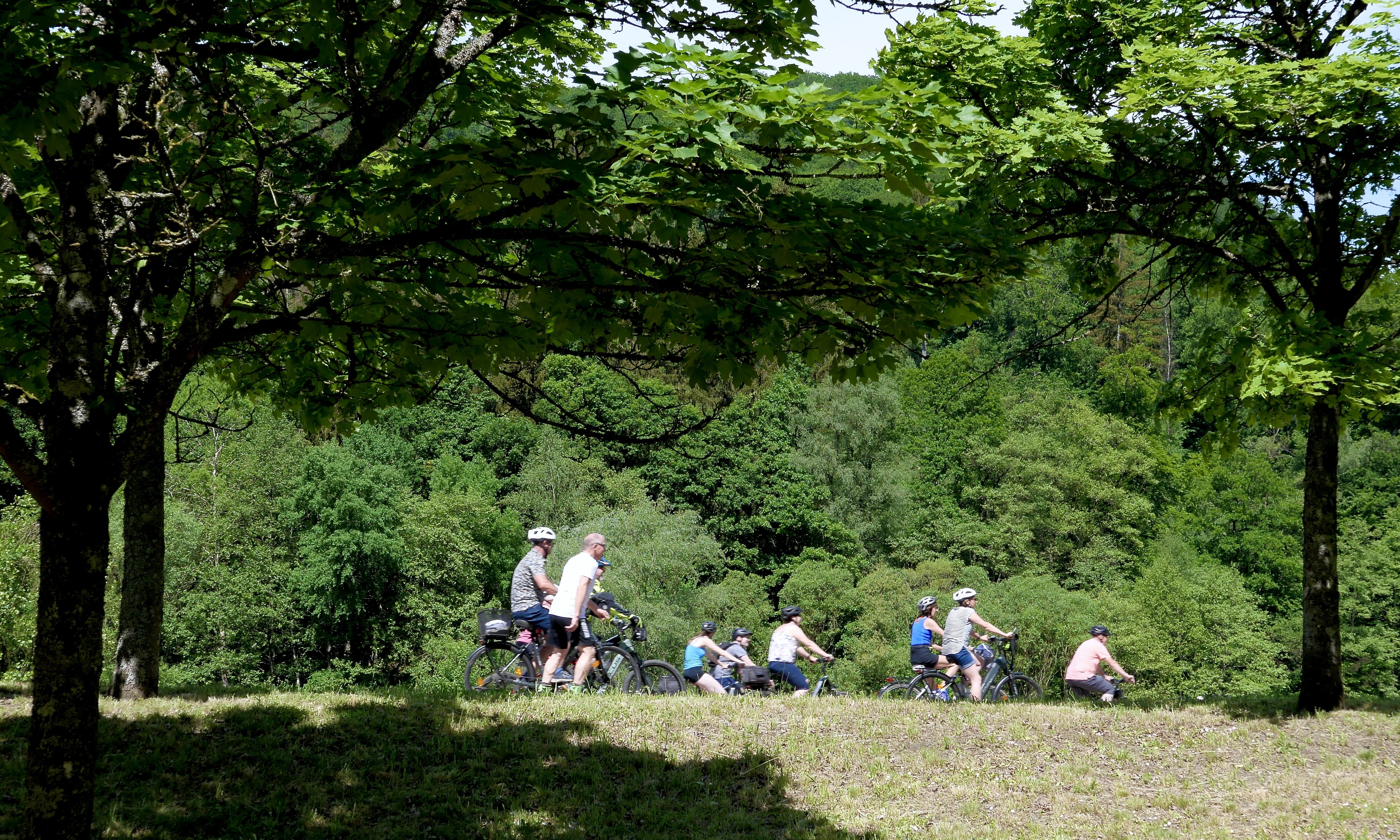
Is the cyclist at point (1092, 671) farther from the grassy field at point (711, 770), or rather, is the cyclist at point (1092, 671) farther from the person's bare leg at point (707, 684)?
the person's bare leg at point (707, 684)

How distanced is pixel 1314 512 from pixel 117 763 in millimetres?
10803

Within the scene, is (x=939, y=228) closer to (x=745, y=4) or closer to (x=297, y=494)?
(x=745, y=4)

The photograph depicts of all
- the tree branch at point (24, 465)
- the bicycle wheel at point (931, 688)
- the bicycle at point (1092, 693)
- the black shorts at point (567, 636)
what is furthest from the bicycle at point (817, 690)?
the tree branch at point (24, 465)

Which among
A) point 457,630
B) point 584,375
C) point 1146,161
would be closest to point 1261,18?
point 1146,161

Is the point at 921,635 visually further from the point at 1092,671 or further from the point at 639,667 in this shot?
the point at 639,667

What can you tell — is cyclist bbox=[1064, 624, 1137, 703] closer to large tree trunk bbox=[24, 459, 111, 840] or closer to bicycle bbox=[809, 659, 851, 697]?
bicycle bbox=[809, 659, 851, 697]

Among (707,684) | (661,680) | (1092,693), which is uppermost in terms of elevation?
(661,680)

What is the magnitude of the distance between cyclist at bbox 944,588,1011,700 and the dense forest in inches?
734

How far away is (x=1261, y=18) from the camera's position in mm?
11305

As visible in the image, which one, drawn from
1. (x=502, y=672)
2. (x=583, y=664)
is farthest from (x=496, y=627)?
(x=583, y=664)

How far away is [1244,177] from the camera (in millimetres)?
11430

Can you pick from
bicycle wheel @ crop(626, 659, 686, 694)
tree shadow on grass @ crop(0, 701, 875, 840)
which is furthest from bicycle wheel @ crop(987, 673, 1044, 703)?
tree shadow on grass @ crop(0, 701, 875, 840)

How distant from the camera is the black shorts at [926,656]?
39.0 feet

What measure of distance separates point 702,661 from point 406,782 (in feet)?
16.1
